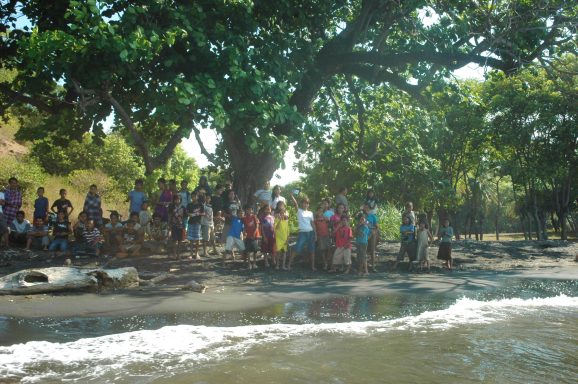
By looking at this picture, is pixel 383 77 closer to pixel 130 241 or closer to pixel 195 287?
pixel 130 241

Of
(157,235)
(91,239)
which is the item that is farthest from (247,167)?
(91,239)

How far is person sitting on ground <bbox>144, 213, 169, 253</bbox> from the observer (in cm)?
1400

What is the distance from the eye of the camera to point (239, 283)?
1104 centimetres

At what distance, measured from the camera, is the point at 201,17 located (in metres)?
11.3

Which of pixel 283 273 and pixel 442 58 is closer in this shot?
pixel 283 273

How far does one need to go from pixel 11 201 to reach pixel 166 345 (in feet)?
33.5

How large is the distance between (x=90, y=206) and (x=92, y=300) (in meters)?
5.71

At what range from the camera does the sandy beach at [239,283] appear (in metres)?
8.45

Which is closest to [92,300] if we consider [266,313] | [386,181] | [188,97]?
[266,313]

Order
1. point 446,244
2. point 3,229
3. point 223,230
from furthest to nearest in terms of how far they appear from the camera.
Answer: point 223,230 → point 446,244 → point 3,229

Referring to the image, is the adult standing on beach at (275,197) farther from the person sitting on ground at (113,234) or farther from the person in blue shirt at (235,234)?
the person sitting on ground at (113,234)

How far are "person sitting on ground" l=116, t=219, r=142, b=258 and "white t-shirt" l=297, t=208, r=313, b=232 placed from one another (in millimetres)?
4080

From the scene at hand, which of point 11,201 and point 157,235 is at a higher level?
point 11,201

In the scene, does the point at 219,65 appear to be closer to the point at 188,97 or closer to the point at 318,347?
the point at 188,97
